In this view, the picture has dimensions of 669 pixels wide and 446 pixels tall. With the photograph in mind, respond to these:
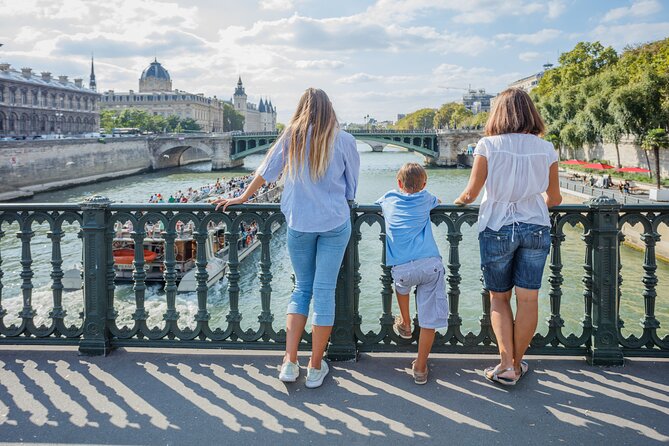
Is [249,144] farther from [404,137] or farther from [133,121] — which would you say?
[133,121]

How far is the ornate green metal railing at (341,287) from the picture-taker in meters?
3.76

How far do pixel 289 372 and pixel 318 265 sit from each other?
623mm

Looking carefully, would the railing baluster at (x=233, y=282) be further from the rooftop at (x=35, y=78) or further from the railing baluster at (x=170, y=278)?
the rooftop at (x=35, y=78)

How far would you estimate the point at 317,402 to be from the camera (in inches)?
128

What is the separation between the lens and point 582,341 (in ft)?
12.5

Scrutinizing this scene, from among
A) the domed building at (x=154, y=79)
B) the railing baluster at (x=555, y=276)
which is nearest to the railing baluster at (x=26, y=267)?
the railing baluster at (x=555, y=276)

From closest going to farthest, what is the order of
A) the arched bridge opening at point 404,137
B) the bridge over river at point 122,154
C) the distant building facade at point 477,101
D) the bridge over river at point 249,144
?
Answer: the bridge over river at point 122,154 → the bridge over river at point 249,144 → the arched bridge opening at point 404,137 → the distant building facade at point 477,101

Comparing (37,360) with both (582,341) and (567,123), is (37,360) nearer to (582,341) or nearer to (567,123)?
(582,341)

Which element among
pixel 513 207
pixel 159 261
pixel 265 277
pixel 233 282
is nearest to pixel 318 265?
pixel 265 277

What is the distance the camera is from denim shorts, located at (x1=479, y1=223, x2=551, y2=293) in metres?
3.32

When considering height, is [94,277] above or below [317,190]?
below

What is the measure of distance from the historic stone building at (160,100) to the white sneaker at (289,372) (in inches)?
4787

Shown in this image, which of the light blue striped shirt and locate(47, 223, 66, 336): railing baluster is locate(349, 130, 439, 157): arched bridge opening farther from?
the light blue striped shirt

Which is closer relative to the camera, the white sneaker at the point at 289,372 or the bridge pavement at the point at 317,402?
the bridge pavement at the point at 317,402
